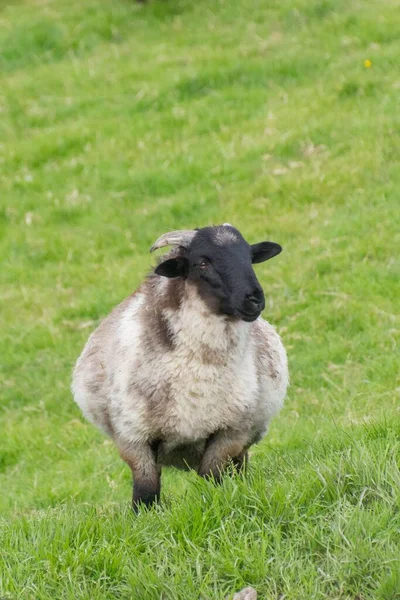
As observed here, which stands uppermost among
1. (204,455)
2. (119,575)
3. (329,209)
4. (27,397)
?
(119,575)

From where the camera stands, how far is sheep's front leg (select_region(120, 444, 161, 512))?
675 centimetres

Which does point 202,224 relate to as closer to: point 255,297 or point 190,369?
point 190,369

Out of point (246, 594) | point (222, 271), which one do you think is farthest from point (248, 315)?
point (246, 594)

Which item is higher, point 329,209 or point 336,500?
point 336,500

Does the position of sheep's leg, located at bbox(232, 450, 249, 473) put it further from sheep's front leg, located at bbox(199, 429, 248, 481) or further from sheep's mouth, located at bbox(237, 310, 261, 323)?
sheep's mouth, located at bbox(237, 310, 261, 323)

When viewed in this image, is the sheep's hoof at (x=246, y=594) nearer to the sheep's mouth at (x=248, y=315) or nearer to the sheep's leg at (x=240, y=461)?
the sheep's mouth at (x=248, y=315)

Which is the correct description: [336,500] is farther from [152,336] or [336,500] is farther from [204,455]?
[152,336]

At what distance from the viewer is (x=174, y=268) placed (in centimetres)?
677

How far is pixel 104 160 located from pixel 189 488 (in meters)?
10.5

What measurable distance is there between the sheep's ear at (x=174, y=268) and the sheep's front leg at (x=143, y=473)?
1.15m

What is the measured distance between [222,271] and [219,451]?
121cm

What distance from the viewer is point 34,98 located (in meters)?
18.4

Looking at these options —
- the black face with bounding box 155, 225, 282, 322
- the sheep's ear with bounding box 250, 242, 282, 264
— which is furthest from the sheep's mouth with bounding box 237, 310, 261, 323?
the sheep's ear with bounding box 250, 242, 282, 264

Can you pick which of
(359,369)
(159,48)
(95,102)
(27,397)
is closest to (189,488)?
(359,369)
